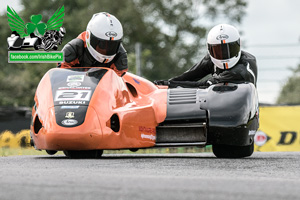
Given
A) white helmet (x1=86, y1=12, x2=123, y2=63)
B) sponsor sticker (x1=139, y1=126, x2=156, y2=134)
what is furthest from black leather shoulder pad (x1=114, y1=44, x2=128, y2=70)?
sponsor sticker (x1=139, y1=126, x2=156, y2=134)

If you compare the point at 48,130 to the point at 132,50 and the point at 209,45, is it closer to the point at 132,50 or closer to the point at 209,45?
the point at 209,45

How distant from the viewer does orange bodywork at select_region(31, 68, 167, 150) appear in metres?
6.82

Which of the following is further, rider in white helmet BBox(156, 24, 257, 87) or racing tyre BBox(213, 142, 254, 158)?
rider in white helmet BBox(156, 24, 257, 87)

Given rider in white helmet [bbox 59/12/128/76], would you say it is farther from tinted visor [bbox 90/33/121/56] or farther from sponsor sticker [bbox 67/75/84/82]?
sponsor sticker [bbox 67/75/84/82]

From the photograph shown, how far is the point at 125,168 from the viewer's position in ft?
18.5

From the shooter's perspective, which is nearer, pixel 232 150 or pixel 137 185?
pixel 137 185

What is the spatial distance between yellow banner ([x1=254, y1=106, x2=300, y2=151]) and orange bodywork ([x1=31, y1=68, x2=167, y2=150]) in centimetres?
510

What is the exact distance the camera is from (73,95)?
7.05 m

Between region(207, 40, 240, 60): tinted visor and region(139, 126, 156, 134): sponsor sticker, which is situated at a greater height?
region(207, 40, 240, 60): tinted visor

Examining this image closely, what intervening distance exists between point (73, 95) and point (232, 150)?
2.30 metres

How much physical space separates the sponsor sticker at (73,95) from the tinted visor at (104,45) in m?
1.27

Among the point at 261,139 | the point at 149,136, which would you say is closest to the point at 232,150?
the point at 149,136

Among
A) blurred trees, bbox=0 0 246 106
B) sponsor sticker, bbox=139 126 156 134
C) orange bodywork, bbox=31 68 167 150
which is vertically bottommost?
blurred trees, bbox=0 0 246 106

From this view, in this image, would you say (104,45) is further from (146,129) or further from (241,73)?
(241,73)
